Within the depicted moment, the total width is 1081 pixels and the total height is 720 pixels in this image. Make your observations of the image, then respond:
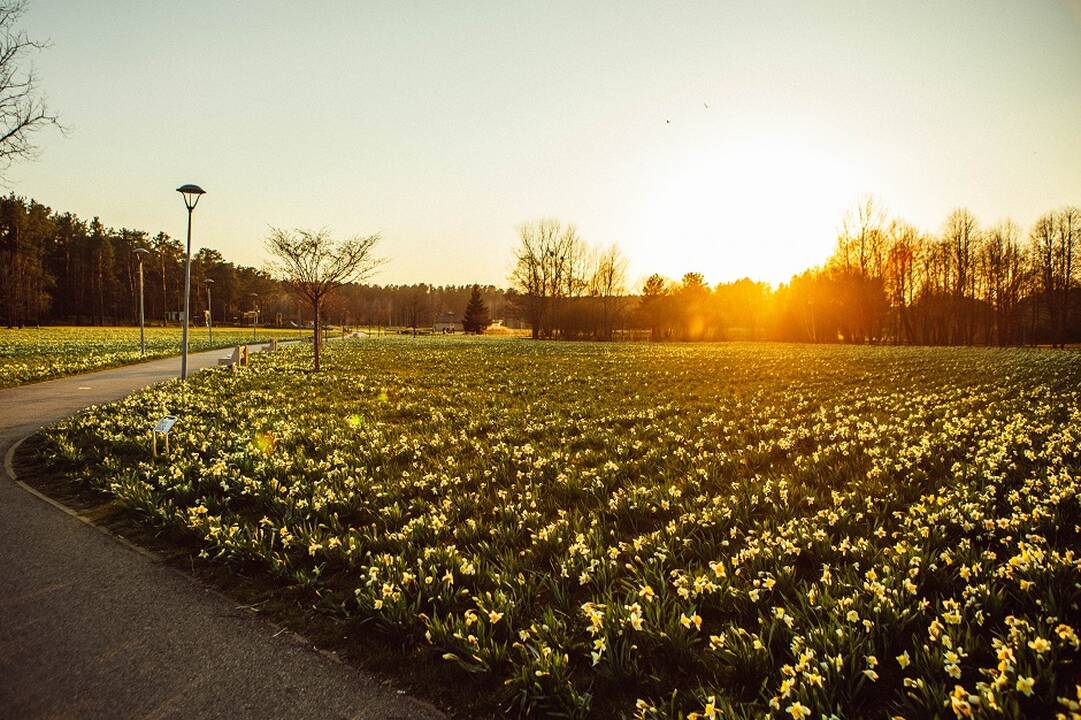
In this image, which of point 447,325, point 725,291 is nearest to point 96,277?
point 447,325

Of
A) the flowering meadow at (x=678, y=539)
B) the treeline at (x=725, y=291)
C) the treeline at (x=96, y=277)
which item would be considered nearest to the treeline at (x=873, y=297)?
the treeline at (x=725, y=291)

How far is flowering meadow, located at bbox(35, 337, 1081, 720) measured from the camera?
312cm

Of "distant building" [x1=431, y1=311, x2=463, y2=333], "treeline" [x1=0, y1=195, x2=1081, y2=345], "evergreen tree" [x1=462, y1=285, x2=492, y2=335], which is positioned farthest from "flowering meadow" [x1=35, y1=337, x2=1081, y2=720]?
"distant building" [x1=431, y1=311, x2=463, y2=333]

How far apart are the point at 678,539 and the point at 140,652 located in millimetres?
4426

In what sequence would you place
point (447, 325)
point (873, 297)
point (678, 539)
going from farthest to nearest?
1. point (447, 325)
2. point (873, 297)
3. point (678, 539)

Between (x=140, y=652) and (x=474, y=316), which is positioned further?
(x=474, y=316)

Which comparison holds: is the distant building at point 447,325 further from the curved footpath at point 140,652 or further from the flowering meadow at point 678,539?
the curved footpath at point 140,652

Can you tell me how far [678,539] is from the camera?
194 inches

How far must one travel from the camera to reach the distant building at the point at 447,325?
113 metres

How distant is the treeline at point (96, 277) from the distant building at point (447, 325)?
20560 millimetres

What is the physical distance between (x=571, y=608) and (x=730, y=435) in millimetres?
6364

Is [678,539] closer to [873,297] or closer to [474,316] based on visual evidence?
[873,297]

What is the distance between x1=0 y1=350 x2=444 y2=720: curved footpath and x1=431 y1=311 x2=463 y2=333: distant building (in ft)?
346

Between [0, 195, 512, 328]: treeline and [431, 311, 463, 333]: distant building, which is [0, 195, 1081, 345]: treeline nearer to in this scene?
[0, 195, 512, 328]: treeline
